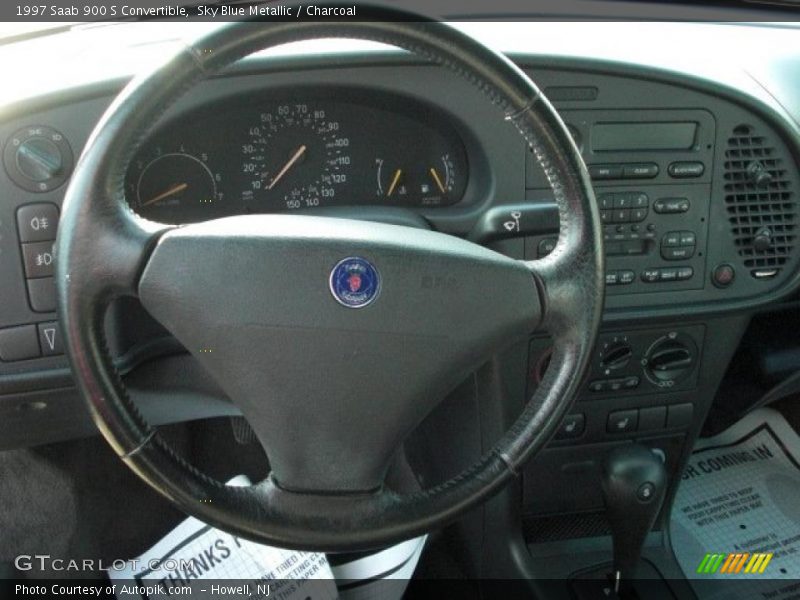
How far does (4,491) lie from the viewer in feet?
5.41

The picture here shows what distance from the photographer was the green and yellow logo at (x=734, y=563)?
1.65 m

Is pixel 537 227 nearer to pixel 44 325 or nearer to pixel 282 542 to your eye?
pixel 282 542

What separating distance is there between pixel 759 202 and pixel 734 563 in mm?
646

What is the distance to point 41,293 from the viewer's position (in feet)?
3.96

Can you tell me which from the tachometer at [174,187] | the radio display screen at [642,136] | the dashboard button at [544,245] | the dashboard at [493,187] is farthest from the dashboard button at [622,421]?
the tachometer at [174,187]

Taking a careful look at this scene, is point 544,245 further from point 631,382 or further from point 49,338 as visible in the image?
point 49,338

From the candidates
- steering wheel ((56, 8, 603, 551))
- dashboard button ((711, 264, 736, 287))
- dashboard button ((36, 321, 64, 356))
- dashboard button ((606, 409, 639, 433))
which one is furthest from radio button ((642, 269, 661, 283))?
dashboard button ((36, 321, 64, 356))

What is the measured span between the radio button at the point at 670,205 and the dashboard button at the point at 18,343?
91cm

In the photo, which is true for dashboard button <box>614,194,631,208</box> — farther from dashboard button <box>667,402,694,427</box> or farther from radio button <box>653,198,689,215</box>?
dashboard button <box>667,402,694,427</box>

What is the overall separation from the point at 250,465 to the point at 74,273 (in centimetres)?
86

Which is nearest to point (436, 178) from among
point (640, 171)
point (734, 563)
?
point (640, 171)

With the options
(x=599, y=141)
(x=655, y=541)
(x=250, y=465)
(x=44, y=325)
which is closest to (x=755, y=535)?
(x=655, y=541)

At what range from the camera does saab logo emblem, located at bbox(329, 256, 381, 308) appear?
37.0 inches

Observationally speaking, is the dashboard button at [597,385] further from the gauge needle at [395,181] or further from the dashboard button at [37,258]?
the dashboard button at [37,258]
